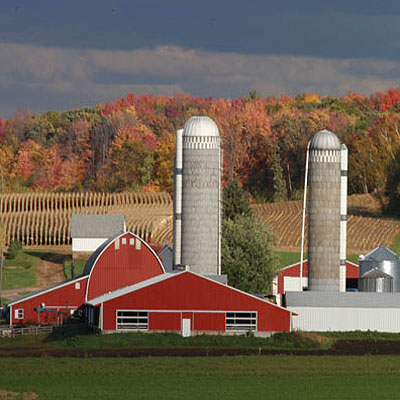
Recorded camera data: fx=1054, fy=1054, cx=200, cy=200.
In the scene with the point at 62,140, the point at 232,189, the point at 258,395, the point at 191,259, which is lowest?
the point at 258,395

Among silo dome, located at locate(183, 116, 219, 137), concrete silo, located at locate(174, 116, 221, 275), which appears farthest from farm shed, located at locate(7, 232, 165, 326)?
silo dome, located at locate(183, 116, 219, 137)

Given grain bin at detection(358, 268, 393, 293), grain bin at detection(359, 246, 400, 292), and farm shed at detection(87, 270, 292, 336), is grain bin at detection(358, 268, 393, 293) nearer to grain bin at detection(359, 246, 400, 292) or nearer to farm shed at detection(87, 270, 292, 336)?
grain bin at detection(359, 246, 400, 292)

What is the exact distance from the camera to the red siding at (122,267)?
7050 centimetres

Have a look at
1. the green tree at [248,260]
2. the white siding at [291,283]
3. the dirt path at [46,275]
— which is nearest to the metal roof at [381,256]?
the white siding at [291,283]

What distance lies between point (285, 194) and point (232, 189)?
65.5 m

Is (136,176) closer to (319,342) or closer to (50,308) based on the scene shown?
(50,308)

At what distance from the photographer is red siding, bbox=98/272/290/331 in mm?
59125

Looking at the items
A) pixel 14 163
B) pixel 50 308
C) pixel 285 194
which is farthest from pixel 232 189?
pixel 14 163

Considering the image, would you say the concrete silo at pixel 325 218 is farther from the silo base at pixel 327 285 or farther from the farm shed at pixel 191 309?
the farm shed at pixel 191 309

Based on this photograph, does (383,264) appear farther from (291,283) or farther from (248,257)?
(248,257)

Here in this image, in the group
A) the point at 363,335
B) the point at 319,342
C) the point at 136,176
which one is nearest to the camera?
the point at 319,342

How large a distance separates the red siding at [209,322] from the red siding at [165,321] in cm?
101

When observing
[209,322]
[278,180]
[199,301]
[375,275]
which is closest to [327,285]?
[375,275]

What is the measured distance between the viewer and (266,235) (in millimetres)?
80062
